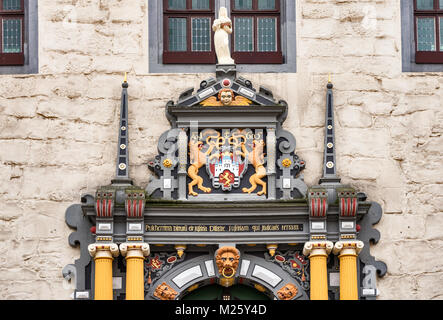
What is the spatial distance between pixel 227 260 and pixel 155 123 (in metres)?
2.50

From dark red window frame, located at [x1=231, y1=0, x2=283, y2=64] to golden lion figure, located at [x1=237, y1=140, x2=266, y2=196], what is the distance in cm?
141

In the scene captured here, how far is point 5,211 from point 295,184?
14.7ft

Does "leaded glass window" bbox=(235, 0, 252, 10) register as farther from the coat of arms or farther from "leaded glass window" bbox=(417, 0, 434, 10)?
"leaded glass window" bbox=(417, 0, 434, 10)

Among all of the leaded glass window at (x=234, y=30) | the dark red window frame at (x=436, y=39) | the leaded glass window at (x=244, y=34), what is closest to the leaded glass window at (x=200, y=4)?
the leaded glass window at (x=234, y=30)

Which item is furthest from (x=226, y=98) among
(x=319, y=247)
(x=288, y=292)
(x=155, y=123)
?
(x=288, y=292)

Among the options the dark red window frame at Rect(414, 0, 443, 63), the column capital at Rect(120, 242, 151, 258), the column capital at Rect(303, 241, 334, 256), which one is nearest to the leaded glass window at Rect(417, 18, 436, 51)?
the dark red window frame at Rect(414, 0, 443, 63)

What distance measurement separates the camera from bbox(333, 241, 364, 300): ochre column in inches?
918

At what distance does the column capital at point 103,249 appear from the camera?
76.6ft

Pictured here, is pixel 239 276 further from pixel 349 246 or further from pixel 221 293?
pixel 349 246

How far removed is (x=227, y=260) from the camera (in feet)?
77.1

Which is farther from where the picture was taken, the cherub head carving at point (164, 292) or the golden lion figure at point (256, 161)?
the golden lion figure at point (256, 161)

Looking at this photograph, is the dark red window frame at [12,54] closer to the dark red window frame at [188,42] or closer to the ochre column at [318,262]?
the dark red window frame at [188,42]

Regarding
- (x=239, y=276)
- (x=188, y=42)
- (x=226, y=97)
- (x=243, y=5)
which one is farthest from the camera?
(x=243, y=5)

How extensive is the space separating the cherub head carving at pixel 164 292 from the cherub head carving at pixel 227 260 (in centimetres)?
79
